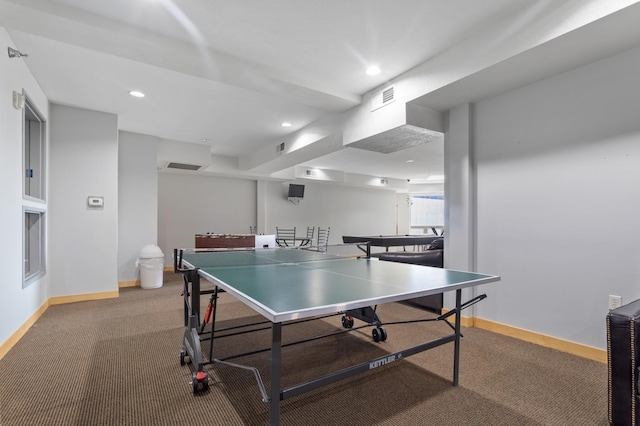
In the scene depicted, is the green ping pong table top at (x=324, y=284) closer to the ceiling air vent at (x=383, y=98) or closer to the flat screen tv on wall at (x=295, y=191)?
the ceiling air vent at (x=383, y=98)

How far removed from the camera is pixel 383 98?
3.55m

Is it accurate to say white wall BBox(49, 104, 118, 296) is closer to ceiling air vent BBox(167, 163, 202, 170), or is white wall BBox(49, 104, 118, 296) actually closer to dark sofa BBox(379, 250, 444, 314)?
ceiling air vent BBox(167, 163, 202, 170)

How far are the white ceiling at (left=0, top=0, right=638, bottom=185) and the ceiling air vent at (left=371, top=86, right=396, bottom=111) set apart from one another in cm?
11

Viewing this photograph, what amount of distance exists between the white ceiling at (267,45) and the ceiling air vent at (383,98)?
0.35ft

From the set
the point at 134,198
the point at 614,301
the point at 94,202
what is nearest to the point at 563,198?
the point at 614,301

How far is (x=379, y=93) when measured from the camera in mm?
3604

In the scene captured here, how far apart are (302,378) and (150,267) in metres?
4.16

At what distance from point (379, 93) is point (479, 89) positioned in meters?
1.05

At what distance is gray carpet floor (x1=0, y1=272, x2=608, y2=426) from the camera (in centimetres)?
177

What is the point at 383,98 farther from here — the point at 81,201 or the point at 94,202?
the point at 81,201

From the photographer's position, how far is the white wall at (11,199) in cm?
249

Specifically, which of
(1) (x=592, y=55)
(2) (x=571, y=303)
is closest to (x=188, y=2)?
(1) (x=592, y=55)

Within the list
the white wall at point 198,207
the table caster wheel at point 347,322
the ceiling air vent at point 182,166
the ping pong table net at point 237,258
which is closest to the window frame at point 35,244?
the ping pong table net at point 237,258

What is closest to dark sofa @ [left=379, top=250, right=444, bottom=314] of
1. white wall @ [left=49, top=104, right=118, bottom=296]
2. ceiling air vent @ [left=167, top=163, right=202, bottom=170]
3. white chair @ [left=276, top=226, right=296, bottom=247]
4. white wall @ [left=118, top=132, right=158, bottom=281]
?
white wall @ [left=49, top=104, right=118, bottom=296]
